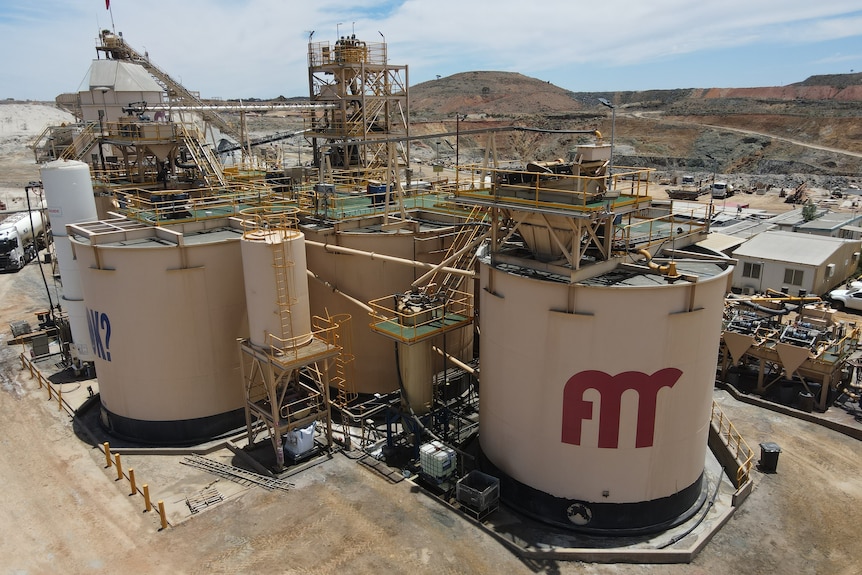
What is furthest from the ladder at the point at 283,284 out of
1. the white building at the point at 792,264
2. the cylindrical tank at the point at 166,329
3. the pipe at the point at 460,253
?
the white building at the point at 792,264

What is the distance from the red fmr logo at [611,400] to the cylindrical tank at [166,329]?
1114cm

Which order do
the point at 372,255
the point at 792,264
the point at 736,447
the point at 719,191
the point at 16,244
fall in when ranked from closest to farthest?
the point at 736,447 < the point at 372,255 < the point at 792,264 < the point at 16,244 < the point at 719,191

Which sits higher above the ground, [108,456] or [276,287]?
[276,287]

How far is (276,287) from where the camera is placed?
57.5 feet

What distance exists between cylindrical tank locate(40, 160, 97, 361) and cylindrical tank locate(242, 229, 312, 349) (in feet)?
31.1

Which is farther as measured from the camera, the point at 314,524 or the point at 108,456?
the point at 108,456

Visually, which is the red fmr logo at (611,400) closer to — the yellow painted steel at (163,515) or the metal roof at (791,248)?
the yellow painted steel at (163,515)

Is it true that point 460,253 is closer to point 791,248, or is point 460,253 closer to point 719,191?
point 791,248

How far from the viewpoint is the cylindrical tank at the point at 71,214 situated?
2319 cm

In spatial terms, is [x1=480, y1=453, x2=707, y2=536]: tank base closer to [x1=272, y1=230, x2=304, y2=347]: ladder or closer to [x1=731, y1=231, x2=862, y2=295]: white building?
[x1=272, y1=230, x2=304, y2=347]: ladder

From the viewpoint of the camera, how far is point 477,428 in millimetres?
19266

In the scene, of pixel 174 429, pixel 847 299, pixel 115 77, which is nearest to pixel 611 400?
pixel 174 429

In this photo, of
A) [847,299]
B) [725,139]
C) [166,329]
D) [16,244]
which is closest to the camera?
[166,329]

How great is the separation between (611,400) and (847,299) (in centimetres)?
2644
